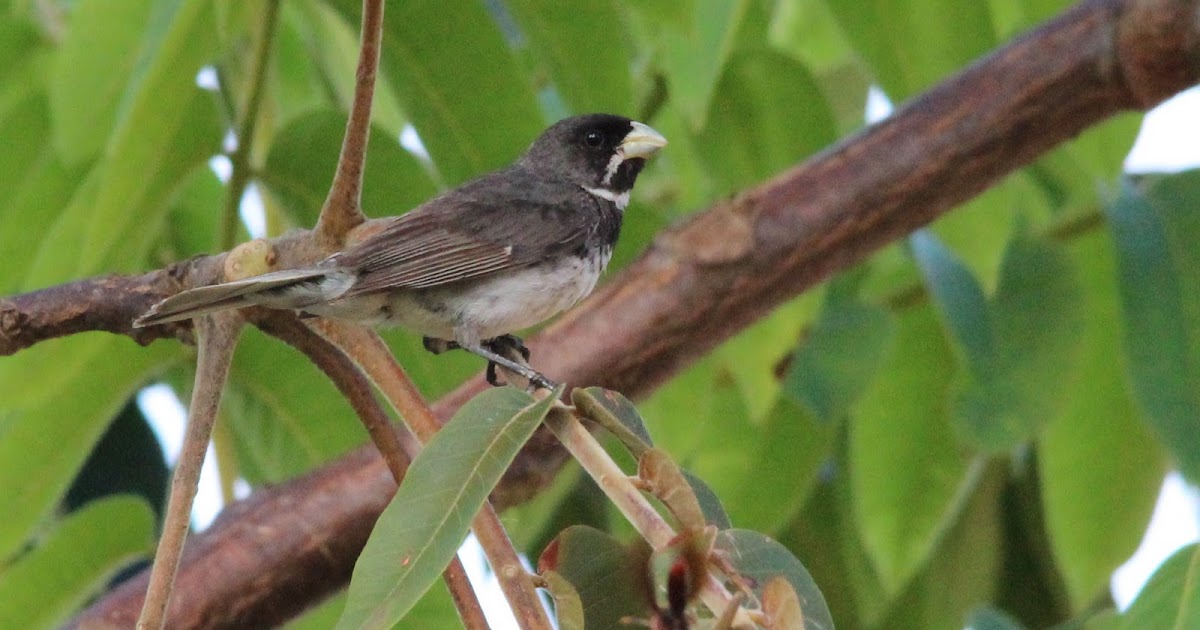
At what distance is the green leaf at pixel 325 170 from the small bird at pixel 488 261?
7 cm

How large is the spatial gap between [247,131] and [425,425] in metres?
1.16

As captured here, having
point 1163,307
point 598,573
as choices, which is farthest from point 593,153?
point 598,573

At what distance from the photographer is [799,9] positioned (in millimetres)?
4305

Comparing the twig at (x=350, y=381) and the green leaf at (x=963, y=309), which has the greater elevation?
the twig at (x=350, y=381)

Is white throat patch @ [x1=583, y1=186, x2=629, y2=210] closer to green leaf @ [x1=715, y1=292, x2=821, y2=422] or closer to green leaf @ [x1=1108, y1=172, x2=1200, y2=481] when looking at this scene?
green leaf @ [x1=715, y1=292, x2=821, y2=422]

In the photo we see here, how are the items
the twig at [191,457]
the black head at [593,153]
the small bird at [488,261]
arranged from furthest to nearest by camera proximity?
1. the black head at [593,153]
2. the small bird at [488,261]
3. the twig at [191,457]

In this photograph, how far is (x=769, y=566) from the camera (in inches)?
69.1

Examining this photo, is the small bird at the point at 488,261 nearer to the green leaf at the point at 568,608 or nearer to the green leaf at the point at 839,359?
the green leaf at the point at 839,359

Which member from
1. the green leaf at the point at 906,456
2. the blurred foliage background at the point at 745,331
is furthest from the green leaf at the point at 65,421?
the green leaf at the point at 906,456

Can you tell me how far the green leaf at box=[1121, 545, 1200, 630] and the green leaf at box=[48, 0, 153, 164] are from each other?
2.10m

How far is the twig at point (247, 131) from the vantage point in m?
2.84

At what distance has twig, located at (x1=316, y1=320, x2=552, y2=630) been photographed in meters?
1.69

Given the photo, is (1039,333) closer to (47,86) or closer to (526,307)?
(526,307)

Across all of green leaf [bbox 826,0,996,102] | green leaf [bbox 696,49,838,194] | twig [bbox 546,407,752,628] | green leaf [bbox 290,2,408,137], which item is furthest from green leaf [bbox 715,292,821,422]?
twig [bbox 546,407,752,628]
